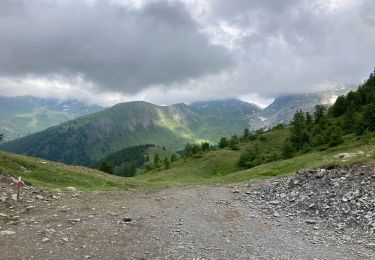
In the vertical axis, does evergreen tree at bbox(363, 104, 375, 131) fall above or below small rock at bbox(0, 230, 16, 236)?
above

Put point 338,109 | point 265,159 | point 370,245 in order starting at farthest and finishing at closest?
1. point 338,109
2. point 265,159
3. point 370,245

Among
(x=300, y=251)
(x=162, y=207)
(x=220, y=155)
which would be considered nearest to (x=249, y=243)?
(x=300, y=251)

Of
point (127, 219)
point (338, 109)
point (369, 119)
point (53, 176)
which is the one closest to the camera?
point (127, 219)

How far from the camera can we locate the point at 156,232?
22344 millimetres

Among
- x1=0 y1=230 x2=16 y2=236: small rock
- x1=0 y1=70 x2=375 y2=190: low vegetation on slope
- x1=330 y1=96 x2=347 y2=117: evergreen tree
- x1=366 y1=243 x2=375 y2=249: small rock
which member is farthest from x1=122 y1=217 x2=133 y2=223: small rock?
x1=330 y1=96 x2=347 y2=117: evergreen tree

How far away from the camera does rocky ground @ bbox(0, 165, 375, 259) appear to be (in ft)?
65.2

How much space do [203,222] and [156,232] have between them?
13.1ft

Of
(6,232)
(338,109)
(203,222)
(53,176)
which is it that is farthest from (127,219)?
(338,109)

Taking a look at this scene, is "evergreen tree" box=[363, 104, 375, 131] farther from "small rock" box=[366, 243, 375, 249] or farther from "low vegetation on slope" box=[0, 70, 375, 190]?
"small rock" box=[366, 243, 375, 249]

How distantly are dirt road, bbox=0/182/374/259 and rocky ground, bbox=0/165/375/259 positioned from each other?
0.18 ft

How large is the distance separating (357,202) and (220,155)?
79.2 m

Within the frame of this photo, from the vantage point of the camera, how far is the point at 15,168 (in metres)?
43.0

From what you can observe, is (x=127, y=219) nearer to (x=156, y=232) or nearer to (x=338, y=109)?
(x=156, y=232)

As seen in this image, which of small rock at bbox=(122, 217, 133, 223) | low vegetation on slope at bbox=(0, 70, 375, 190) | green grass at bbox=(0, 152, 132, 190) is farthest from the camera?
low vegetation on slope at bbox=(0, 70, 375, 190)
